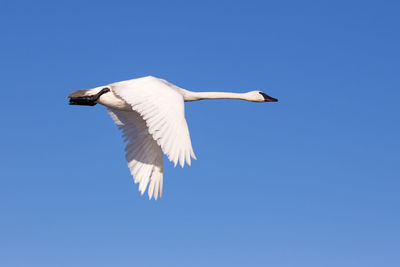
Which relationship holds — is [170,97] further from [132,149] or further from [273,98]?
[273,98]

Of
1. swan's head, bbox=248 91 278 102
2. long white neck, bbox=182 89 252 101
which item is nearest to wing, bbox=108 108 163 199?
long white neck, bbox=182 89 252 101

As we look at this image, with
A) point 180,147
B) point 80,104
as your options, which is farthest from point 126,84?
point 180,147

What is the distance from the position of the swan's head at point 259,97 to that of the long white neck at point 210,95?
166 mm

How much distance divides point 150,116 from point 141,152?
17.6ft

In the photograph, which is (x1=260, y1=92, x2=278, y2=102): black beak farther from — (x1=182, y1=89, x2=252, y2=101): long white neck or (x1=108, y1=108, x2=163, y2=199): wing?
(x1=108, y1=108, x2=163, y2=199): wing

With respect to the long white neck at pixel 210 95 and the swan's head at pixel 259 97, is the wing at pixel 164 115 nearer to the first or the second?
the long white neck at pixel 210 95

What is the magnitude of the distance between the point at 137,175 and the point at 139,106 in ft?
16.7

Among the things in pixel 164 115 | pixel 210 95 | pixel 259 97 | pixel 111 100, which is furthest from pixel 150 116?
pixel 259 97

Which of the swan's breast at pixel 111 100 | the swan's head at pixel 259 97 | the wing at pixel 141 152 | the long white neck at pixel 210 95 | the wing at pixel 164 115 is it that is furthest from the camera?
the swan's head at pixel 259 97

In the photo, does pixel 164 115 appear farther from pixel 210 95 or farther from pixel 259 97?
pixel 259 97

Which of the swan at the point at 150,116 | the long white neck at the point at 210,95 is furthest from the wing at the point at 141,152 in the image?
the long white neck at the point at 210,95

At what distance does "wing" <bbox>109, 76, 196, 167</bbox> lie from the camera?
16.5m

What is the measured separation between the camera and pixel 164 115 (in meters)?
17.0

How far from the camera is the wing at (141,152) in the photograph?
72.1ft
